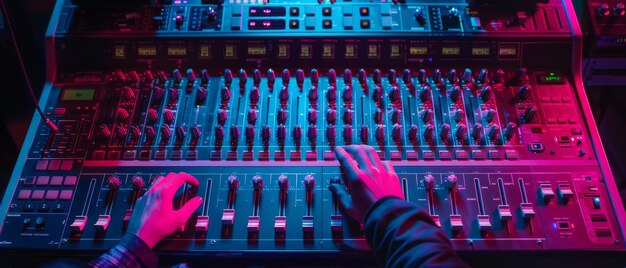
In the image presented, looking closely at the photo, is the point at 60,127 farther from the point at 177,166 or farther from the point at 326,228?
the point at 326,228

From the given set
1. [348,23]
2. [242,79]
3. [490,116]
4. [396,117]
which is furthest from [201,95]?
[490,116]

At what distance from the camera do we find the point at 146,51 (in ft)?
7.95

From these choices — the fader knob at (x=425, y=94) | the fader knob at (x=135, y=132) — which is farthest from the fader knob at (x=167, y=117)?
the fader knob at (x=425, y=94)

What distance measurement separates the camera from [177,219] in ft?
6.03

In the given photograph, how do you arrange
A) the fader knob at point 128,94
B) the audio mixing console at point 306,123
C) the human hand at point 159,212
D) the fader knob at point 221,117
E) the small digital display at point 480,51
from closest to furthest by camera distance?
the human hand at point 159,212 → the audio mixing console at point 306,123 → the fader knob at point 221,117 → the fader knob at point 128,94 → the small digital display at point 480,51

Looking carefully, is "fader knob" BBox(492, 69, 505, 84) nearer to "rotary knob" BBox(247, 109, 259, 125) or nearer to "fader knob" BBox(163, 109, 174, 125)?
"rotary knob" BBox(247, 109, 259, 125)

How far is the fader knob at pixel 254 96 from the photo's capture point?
2271 mm

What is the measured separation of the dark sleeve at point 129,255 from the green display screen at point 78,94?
858 millimetres

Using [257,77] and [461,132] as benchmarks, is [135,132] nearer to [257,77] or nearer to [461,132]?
[257,77]

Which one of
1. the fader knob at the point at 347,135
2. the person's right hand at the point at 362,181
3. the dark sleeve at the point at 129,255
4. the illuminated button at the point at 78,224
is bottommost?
the dark sleeve at the point at 129,255

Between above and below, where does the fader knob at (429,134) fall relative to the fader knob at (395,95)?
below

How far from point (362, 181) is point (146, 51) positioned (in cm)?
131

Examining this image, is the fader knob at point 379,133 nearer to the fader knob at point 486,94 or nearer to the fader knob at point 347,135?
the fader knob at point 347,135

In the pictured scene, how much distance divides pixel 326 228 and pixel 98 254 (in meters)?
0.87
